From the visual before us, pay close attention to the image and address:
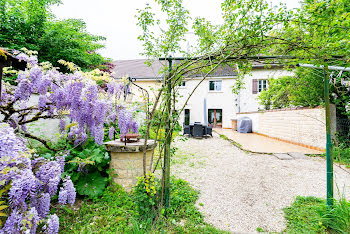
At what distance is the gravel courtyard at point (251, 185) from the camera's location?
89.1 inches

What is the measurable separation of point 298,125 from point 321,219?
18.3 feet

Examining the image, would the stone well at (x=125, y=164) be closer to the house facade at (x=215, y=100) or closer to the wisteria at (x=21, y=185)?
the wisteria at (x=21, y=185)

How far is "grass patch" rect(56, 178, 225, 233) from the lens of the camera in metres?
1.92

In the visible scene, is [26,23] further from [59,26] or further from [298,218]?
[298,218]

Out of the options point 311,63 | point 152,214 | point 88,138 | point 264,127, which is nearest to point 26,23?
point 88,138

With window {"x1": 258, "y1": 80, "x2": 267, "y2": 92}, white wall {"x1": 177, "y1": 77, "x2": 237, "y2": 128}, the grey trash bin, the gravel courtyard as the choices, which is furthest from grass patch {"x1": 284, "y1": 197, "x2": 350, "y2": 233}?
window {"x1": 258, "y1": 80, "x2": 267, "y2": 92}

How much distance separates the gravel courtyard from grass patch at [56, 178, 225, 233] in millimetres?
236

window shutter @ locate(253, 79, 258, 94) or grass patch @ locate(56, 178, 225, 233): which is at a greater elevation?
window shutter @ locate(253, 79, 258, 94)

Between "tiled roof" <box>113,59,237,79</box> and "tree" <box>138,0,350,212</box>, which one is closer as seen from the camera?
"tree" <box>138,0,350,212</box>

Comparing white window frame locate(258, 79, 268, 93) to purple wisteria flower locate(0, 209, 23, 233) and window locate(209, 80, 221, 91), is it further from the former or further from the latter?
purple wisteria flower locate(0, 209, 23, 233)

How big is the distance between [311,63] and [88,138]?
3.22 meters

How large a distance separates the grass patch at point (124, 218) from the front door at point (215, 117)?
12.1 meters

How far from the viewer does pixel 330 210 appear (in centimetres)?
199

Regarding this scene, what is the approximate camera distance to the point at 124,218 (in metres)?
2.10
